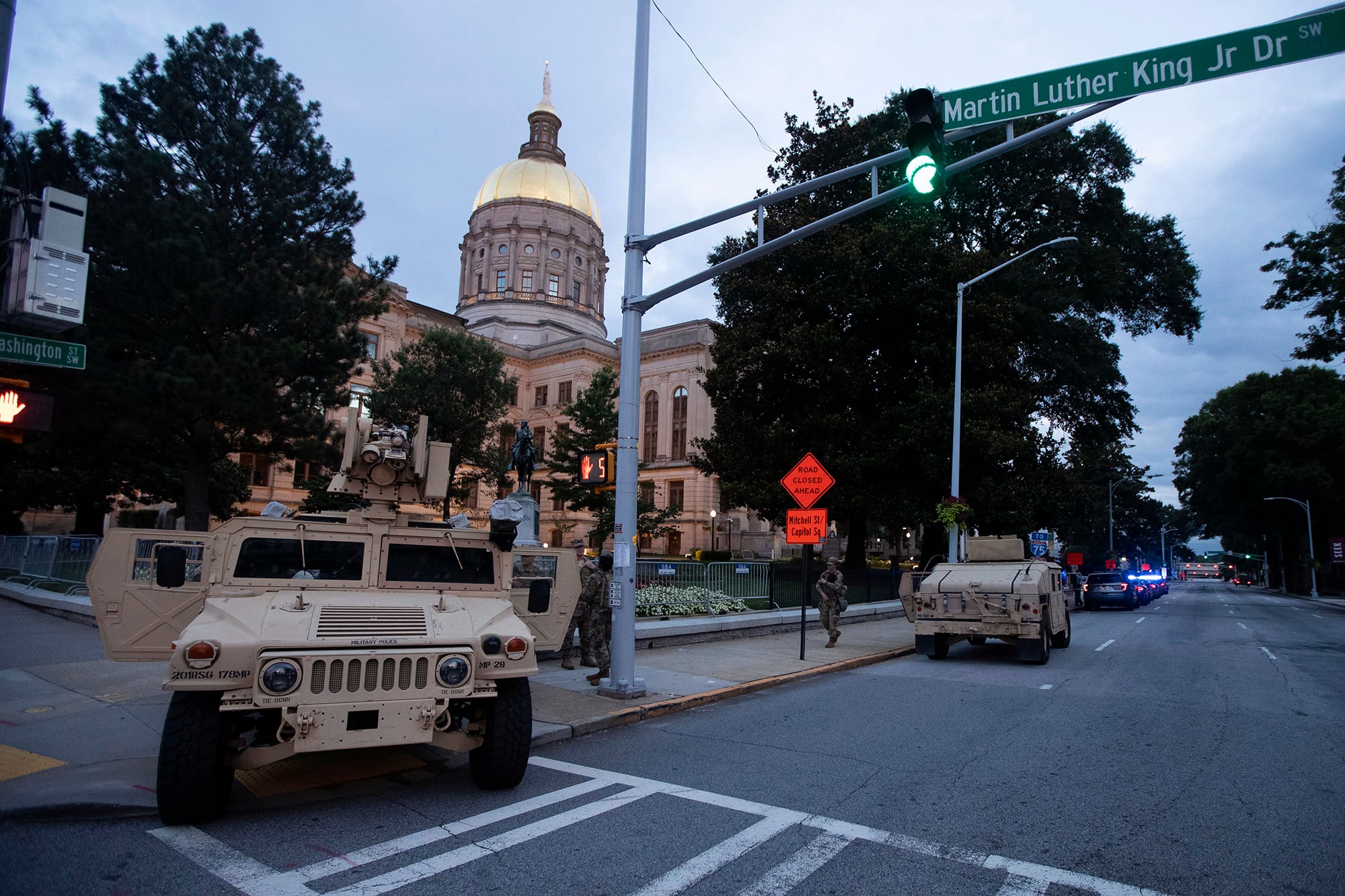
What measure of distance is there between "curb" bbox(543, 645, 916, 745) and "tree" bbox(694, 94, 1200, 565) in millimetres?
12767

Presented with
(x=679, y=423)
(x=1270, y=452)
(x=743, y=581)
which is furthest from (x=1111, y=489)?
(x=743, y=581)

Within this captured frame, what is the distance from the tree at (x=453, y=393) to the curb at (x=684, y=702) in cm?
2600

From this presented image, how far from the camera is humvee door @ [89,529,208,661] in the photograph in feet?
21.9

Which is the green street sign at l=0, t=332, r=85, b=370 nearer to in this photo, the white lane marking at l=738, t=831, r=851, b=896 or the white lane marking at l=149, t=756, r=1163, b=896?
the white lane marking at l=149, t=756, r=1163, b=896

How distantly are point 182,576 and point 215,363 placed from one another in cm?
1457

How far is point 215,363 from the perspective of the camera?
61.7ft

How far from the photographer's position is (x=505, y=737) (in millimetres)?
5652

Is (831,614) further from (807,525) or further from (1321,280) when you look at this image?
(1321,280)

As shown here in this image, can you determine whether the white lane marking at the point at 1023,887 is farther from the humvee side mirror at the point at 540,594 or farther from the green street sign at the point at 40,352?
the green street sign at the point at 40,352

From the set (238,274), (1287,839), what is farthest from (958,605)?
(238,274)

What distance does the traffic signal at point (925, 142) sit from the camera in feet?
23.0

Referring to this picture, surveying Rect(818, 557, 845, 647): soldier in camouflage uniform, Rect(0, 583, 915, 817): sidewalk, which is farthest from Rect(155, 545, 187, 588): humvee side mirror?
Rect(818, 557, 845, 647): soldier in camouflage uniform

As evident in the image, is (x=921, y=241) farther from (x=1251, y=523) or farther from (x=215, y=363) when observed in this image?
(x=1251, y=523)

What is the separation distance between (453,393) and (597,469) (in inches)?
1148
